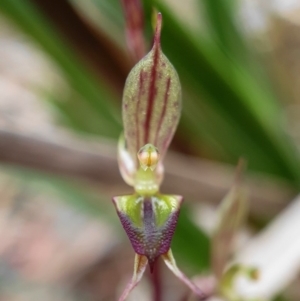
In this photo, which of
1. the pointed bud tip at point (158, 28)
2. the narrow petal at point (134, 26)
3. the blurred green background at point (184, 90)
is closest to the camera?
the pointed bud tip at point (158, 28)

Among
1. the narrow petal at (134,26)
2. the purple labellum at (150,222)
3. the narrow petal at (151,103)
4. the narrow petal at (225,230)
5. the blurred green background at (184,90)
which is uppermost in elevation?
the blurred green background at (184,90)

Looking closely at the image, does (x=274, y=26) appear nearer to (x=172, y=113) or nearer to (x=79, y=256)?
(x=79, y=256)

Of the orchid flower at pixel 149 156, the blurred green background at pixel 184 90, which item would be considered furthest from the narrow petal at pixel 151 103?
the blurred green background at pixel 184 90

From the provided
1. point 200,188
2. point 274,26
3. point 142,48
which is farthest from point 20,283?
point 274,26

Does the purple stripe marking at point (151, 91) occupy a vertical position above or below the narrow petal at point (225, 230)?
above

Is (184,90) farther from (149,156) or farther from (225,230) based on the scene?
(149,156)

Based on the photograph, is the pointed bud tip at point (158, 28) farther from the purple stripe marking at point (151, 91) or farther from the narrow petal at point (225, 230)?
the narrow petal at point (225, 230)

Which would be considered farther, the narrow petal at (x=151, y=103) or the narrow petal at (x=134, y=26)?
the narrow petal at (x=134, y=26)

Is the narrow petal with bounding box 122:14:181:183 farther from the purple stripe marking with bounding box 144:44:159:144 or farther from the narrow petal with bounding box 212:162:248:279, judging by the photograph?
the narrow petal with bounding box 212:162:248:279

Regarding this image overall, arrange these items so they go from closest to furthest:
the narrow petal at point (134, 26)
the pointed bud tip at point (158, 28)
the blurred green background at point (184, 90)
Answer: the pointed bud tip at point (158, 28) < the narrow petal at point (134, 26) < the blurred green background at point (184, 90)
